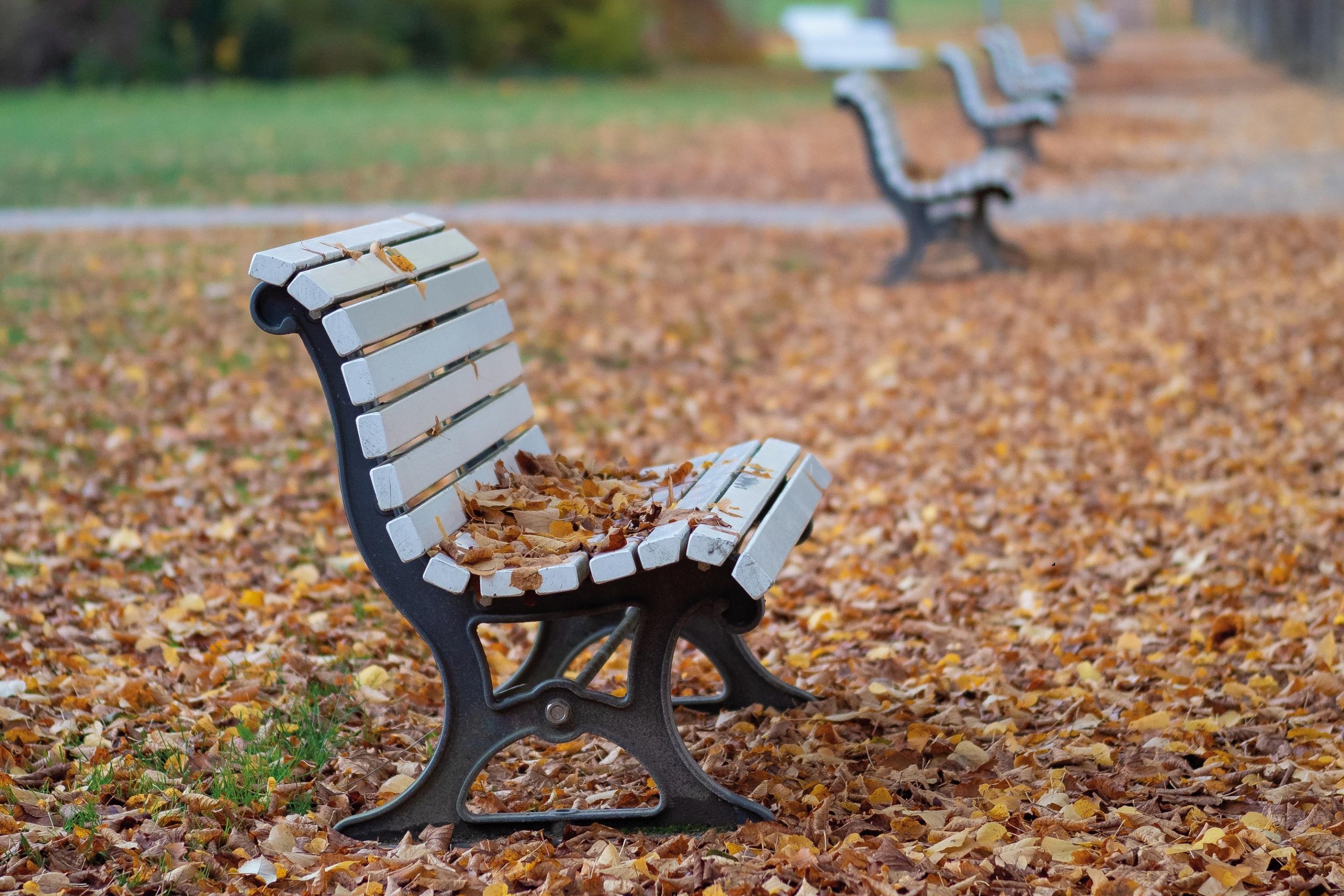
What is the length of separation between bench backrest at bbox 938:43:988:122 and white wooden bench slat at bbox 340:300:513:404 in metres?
10.6

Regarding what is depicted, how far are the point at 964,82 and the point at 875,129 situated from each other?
186 inches

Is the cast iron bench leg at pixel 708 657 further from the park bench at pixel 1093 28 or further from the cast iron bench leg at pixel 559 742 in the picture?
the park bench at pixel 1093 28

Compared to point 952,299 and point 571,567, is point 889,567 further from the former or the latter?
point 952,299

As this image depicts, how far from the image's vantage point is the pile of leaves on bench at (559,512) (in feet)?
9.89

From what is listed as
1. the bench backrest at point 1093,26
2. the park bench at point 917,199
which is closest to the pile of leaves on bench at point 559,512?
the park bench at point 917,199

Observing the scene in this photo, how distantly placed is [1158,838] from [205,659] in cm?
253

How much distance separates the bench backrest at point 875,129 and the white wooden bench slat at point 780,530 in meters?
5.99

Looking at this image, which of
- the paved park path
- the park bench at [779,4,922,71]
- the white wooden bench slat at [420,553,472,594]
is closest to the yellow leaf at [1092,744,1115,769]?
the white wooden bench slat at [420,553,472,594]

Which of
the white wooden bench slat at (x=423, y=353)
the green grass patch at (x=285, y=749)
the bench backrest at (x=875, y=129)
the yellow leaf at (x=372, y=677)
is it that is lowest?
the green grass patch at (x=285, y=749)

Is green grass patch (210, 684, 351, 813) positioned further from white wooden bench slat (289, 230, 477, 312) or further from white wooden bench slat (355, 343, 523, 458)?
white wooden bench slat (289, 230, 477, 312)

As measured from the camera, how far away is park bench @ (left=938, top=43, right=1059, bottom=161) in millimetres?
13023

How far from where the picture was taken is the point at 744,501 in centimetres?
321

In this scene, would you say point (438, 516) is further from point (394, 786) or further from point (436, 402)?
point (394, 786)

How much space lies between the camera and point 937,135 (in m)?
17.1
